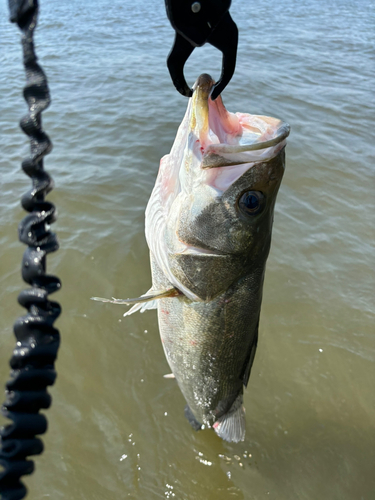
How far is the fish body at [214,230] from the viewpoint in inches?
65.9

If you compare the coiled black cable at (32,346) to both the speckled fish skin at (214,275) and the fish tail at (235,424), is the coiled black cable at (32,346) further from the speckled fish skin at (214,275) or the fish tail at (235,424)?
the fish tail at (235,424)

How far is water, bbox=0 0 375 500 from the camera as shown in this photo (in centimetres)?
292

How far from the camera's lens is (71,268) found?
432 centimetres

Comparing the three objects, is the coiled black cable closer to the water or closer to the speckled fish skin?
the speckled fish skin

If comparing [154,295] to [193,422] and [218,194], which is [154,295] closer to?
[218,194]

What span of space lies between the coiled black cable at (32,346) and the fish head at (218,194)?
87cm

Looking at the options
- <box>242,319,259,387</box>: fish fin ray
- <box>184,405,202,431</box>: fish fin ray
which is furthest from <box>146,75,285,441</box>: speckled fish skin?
<box>184,405,202,431</box>: fish fin ray

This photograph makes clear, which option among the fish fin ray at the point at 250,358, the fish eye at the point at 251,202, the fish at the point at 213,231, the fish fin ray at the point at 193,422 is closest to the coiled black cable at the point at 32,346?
the fish at the point at 213,231

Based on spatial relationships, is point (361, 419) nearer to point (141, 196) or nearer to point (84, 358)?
point (84, 358)

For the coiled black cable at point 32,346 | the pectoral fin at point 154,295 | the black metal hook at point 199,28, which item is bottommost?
the pectoral fin at point 154,295

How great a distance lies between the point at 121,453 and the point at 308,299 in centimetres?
250

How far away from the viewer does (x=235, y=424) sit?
2514 mm

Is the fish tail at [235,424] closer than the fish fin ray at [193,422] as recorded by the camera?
Yes

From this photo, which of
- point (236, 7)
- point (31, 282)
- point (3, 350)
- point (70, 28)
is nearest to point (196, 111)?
point (31, 282)
